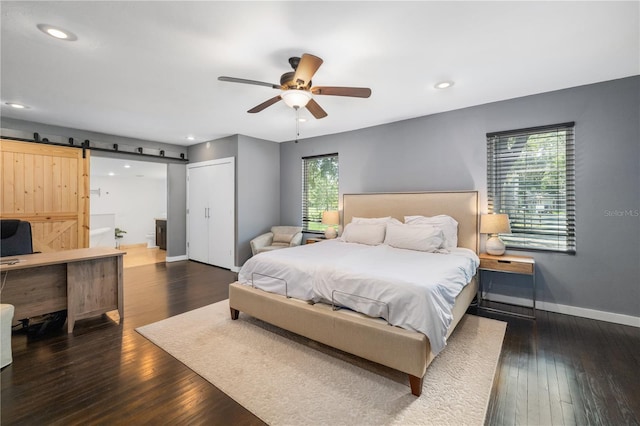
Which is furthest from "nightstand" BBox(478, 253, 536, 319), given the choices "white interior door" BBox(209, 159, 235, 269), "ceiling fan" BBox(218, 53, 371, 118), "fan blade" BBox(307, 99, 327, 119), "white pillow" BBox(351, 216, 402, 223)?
"white interior door" BBox(209, 159, 235, 269)

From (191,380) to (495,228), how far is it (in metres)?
3.47

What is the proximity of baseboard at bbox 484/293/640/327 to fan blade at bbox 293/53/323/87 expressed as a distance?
3.49 m

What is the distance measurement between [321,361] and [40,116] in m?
5.26

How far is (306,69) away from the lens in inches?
87.9

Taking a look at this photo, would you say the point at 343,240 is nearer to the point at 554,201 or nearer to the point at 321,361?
the point at 321,361

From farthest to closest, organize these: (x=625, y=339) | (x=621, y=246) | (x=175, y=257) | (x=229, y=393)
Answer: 1. (x=175, y=257)
2. (x=621, y=246)
3. (x=625, y=339)
4. (x=229, y=393)

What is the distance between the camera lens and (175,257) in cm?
620

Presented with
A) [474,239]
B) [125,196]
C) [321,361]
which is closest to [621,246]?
[474,239]

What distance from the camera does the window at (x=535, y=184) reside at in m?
3.25

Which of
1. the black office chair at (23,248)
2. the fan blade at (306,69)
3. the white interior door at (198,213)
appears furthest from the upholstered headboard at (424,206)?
the black office chair at (23,248)

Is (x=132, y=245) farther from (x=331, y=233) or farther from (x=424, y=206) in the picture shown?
(x=424, y=206)

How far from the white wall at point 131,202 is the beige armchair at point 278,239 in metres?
5.34

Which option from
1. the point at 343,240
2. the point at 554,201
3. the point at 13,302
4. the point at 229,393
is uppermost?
the point at 554,201

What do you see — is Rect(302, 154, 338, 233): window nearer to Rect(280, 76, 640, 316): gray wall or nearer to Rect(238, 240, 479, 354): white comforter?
Rect(280, 76, 640, 316): gray wall
